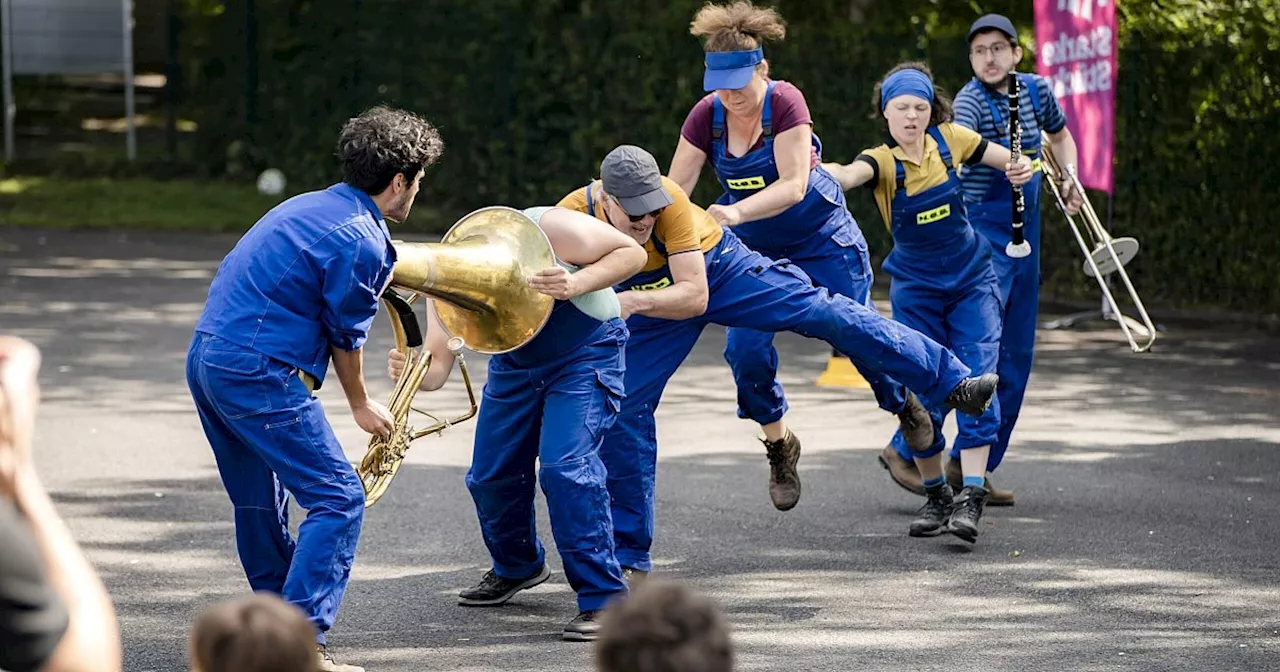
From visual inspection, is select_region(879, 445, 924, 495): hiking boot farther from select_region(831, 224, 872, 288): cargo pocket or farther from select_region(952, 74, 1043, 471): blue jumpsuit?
select_region(831, 224, 872, 288): cargo pocket

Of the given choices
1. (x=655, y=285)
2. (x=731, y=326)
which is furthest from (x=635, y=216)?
(x=731, y=326)

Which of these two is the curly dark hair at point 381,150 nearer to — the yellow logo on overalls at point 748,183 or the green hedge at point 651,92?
the yellow logo on overalls at point 748,183

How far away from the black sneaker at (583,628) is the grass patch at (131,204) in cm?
1302

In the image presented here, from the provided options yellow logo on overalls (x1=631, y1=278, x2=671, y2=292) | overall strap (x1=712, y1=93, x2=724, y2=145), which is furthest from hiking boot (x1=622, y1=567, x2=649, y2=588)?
overall strap (x1=712, y1=93, x2=724, y2=145)

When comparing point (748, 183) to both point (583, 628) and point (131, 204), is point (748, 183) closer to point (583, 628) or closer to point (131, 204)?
point (583, 628)

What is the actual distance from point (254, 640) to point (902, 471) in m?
5.20

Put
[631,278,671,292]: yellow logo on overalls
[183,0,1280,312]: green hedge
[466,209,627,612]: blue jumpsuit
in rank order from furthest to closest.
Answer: [183,0,1280,312]: green hedge → [631,278,671,292]: yellow logo on overalls → [466,209,627,612]: blue jumpsuit

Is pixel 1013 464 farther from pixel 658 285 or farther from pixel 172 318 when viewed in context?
pixel 172 318

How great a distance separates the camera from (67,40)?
2178cm

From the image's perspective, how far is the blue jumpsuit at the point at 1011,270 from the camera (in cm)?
749

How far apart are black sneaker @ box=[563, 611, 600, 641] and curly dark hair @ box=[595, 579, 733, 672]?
3.07m

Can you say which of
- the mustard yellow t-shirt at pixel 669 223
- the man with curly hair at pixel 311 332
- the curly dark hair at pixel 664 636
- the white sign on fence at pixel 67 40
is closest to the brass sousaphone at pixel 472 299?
the man with curly hair at pixel 311 332

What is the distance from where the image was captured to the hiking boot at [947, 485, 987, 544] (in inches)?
267

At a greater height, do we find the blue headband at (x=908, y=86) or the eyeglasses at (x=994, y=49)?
the eyeglasses at (x=994, y=49)
